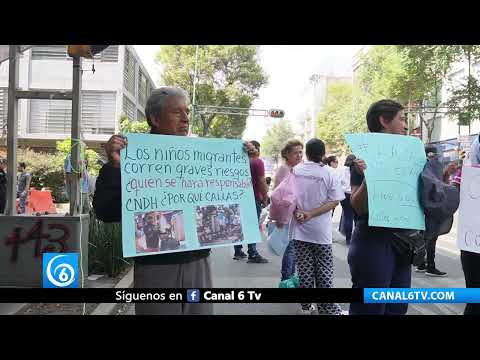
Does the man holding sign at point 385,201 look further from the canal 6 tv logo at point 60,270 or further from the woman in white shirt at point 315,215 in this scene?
the canal 6 tv logo at point 60,270

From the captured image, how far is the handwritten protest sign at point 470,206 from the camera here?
226 centimetres

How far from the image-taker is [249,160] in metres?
2.23

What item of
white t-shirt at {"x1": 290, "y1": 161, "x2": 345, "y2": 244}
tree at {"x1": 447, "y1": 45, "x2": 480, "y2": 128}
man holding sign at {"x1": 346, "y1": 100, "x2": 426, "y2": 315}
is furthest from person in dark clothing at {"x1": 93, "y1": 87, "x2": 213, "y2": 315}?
tree at {"x1": 447, "y1": 45, "x2": 480, "y2": 128}

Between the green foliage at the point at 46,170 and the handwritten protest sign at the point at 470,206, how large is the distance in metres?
2.53

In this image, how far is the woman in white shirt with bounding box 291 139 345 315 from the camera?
10.8ft

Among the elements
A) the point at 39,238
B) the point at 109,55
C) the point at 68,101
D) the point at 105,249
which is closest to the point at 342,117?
the point at 109,55

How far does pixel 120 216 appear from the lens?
200 cm

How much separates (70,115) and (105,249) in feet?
5.55

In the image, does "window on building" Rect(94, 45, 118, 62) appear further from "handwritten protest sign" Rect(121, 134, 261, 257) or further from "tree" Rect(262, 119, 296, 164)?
"tree" Rect(262, 119, 296, 164)

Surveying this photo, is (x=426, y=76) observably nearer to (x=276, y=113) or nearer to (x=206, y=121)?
(x=276, y=113)

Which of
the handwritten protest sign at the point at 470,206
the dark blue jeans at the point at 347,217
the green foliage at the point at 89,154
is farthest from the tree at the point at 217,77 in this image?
the dark blue jeans at the point at 347,217
